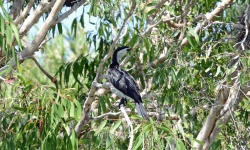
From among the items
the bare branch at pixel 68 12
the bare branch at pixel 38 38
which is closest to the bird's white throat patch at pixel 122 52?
the bare branch at pixel 68 12

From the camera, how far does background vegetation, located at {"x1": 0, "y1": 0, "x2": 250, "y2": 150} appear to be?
169 inches

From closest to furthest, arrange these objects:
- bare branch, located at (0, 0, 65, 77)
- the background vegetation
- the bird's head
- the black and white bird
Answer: the background vegetation
bare branch, located at (0, 0, 65, 77)
the black and white bird
the bird's head

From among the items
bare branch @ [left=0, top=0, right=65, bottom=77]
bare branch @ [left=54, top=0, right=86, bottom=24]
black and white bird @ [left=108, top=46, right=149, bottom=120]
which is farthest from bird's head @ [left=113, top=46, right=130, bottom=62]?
bare branch @ [left=0, top=0, right=65, bottom=77]

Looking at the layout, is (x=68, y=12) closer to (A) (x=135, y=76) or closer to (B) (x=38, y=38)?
(B) (x=38, y=38)

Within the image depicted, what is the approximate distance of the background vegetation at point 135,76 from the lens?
4.30 metres

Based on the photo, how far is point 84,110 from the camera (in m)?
5.01

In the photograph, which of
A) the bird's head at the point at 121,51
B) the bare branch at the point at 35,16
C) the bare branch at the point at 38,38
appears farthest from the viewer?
the bird's head at the point at 121,51

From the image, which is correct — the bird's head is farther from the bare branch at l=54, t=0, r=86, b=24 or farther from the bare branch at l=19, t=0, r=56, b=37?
the bare branch at l=19, t=0, r=56, b=37

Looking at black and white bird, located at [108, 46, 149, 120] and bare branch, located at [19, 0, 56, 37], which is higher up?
bare branch, located at [19, 0, 56, 37]

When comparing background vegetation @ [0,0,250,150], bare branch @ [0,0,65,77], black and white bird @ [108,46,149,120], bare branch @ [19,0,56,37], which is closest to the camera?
background vegetation @ [0,0,250,150]

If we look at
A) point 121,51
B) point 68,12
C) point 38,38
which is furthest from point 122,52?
point 38,38

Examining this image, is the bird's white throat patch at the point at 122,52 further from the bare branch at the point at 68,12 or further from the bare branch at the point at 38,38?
the bare branch at the point at 38,38

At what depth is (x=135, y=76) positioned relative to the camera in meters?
6.18

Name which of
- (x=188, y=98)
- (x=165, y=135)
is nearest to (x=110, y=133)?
(x=165, y=135)
